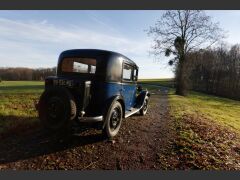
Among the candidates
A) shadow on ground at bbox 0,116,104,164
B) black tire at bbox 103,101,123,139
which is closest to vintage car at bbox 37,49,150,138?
Result: black tire at bbox 103,101,123,139

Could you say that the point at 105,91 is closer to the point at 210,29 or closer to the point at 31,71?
the point at 210,29

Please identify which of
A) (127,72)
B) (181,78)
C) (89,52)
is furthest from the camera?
(181,78)

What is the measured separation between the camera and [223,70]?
61.3 m

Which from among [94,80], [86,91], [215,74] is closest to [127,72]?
[94,80]

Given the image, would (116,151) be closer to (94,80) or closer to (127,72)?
(94,80)

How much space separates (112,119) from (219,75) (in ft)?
193

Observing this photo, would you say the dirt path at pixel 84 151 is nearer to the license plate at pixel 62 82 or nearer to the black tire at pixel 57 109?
the black tire at pixel 57 109

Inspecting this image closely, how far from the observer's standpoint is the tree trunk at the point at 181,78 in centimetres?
2923

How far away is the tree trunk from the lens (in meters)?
29.2

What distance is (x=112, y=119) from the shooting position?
6.59 meters

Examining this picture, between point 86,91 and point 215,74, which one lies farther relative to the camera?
point 215,74

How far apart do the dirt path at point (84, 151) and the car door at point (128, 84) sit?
1246 mm

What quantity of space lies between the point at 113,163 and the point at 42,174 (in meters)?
1.48

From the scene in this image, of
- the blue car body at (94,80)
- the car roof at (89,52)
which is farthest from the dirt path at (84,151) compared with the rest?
the car roof at (89,52)
